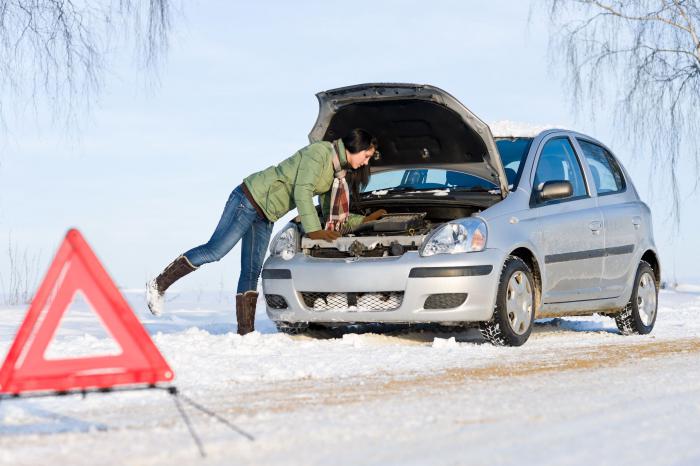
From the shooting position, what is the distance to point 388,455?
12.3 ft

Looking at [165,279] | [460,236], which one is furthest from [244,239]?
[460,236]

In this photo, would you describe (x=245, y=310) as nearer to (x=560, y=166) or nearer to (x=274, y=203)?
(x=274, y=203)

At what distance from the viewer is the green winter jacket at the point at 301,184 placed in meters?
8.56

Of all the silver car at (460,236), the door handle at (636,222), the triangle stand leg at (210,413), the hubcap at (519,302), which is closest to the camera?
the triangle stand leg at (210,413)

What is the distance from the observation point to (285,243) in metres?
8.84

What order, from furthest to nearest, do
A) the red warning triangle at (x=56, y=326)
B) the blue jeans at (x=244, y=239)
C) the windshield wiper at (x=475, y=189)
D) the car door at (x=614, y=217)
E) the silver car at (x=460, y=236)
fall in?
the car door at (x=614, y=217) → the blue jeans at (x=244, y=239) → the windshield wiper at (x=475, y=189) → the silver car at (x=460, y=236) → the red warning triangle at (x=56, y=326)

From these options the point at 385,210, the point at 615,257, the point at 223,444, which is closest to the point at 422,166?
the point at 385,210

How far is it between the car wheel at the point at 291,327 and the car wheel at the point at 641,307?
3.22m

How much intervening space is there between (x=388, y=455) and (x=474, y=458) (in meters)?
0.31

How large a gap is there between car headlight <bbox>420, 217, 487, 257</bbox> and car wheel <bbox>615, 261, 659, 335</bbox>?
267 centimetres

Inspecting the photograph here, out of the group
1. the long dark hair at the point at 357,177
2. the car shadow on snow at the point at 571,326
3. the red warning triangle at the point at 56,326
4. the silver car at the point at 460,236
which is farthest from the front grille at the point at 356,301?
the red warning triangle at the point at 56,326

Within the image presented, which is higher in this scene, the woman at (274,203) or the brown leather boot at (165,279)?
the woman at (274,203)

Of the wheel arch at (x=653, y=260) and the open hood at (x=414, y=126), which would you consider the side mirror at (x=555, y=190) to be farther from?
the wheel arch at (x=653, y=260)

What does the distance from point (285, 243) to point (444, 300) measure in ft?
5.27
